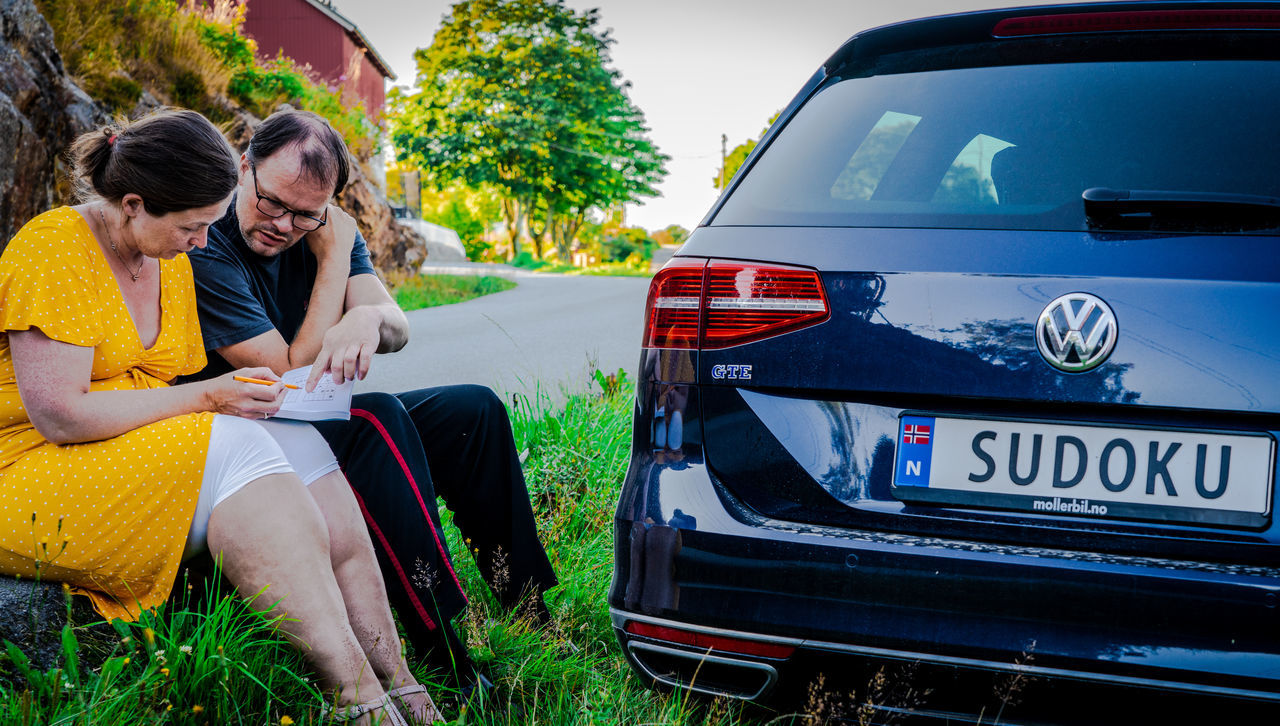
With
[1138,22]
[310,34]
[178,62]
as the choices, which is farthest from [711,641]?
[310,34]

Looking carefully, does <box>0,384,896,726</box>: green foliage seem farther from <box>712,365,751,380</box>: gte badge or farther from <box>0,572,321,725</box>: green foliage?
<box>712,365,751,380</box>: gte badge

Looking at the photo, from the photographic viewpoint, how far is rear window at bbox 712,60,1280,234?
1754 millimetres

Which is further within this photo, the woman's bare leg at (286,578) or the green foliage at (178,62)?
the green foliage at (178,62)

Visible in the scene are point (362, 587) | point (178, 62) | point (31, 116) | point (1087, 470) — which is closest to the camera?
point (1087, 470)

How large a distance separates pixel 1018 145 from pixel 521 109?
1509 inches

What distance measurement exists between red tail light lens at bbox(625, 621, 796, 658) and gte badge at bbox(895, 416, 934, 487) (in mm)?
358

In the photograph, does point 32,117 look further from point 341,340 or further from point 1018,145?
point 1018,145

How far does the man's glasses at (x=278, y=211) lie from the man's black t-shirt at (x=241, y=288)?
0.45ft

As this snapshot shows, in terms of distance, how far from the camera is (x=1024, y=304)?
1645mm

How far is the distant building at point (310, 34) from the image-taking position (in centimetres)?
3256

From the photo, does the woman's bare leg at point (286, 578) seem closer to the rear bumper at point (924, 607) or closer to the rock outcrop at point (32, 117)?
the rear bumper at point (924, 607)

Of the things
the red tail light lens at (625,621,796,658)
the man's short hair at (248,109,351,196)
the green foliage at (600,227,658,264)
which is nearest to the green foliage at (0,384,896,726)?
the red tail light lens at (625,621,796,658)

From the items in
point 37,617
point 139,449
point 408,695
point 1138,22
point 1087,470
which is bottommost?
point 408,695

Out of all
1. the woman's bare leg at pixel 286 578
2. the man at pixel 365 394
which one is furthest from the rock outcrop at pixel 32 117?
the woman's bare leg at pixel 286 578
